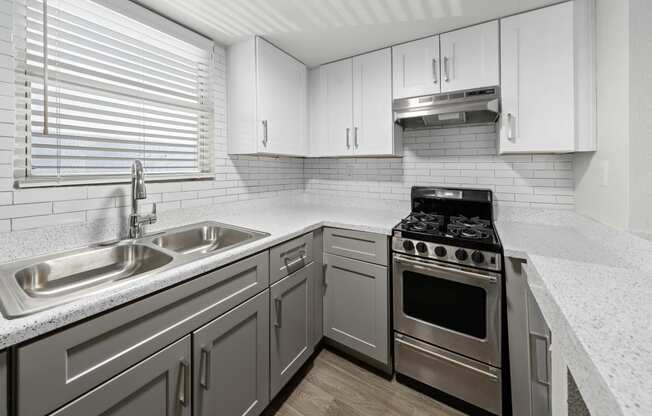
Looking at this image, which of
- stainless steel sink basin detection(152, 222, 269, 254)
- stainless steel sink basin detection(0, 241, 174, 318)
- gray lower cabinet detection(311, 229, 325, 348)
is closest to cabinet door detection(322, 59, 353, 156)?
gray lower cabinet detection(311, 229, 325, 348)

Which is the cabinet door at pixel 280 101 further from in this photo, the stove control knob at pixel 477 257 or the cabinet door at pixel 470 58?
the stove control knob at pixel 477 257

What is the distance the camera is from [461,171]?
2.18 m

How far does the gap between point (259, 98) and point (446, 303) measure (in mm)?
1883

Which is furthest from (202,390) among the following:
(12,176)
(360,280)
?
(12,176)

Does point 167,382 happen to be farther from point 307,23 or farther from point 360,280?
point 307,23

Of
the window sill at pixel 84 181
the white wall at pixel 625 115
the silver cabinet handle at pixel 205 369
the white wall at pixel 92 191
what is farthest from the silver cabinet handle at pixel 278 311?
the white wall at pixel 625 115

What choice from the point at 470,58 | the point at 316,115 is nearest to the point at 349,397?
the point at 316,115

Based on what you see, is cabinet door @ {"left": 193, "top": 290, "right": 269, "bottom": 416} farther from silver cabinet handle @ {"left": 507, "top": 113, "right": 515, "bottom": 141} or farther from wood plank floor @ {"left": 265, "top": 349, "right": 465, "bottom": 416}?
silver cabinet handle @ {"left": 507, "top": 113, "right": 515, "bottom": 141}

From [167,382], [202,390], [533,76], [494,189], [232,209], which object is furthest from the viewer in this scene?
[232,209]

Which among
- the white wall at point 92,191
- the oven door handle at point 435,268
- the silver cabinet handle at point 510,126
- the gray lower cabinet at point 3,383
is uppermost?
the silver cabinet handle at point 510,126

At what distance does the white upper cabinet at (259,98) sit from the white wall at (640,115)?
1.97 metres

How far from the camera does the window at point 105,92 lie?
123 centimetres

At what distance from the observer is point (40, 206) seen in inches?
48.9

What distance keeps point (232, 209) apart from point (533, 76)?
2262 mm
